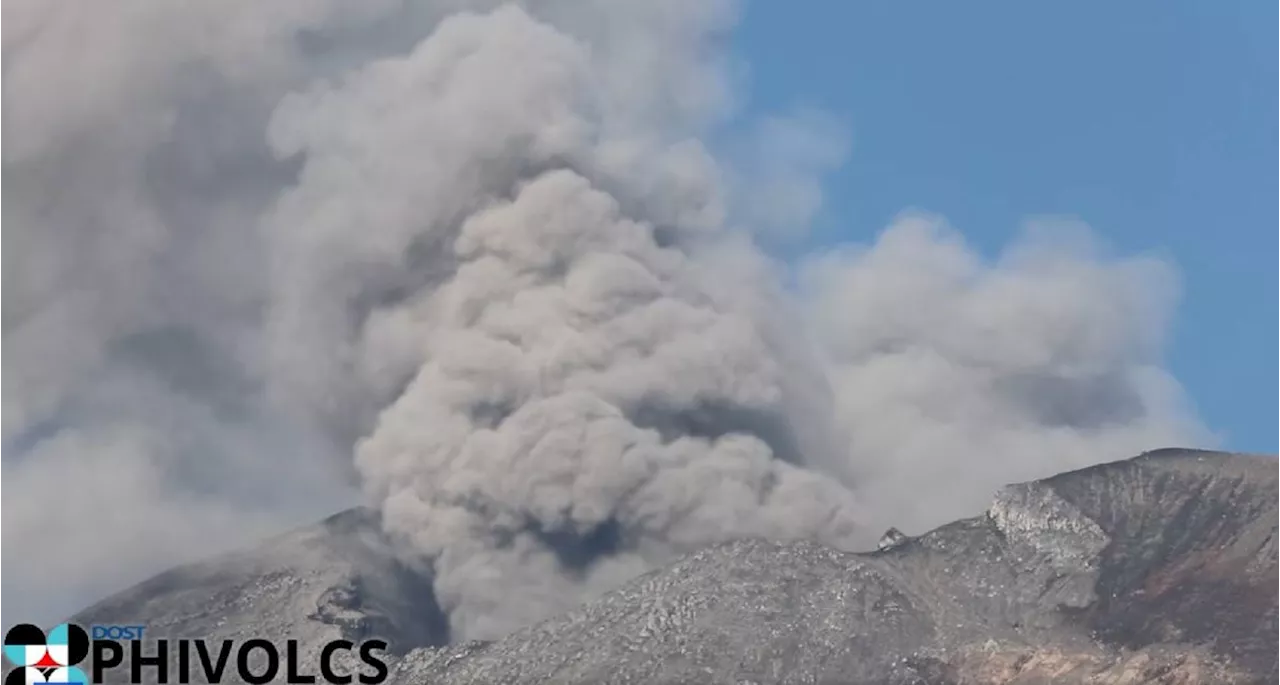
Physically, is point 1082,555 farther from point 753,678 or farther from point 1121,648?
point 753,678

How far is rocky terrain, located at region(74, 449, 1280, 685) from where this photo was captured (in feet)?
328

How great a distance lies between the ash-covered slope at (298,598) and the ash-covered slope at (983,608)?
7.57m

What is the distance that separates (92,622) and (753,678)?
35.1 meters

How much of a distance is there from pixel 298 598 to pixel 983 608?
3304 cm

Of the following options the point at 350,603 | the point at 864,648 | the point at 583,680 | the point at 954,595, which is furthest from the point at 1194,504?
the point at 350,603

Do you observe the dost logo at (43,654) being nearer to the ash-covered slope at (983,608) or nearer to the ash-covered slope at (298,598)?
the ash-covered slope at (983,608)

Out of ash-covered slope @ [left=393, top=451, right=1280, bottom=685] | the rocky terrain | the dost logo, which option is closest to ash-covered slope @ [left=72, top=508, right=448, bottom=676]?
the rocky terrain

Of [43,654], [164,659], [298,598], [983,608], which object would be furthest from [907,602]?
[43,654]

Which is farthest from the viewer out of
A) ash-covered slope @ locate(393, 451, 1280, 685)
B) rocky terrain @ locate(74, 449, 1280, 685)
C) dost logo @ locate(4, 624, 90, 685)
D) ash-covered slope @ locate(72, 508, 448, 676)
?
ash-covered slope @ locate(72, 508, 448, 676)

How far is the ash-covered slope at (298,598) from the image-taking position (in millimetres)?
111062

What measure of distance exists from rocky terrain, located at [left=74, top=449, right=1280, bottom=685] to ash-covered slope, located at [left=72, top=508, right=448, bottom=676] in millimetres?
130

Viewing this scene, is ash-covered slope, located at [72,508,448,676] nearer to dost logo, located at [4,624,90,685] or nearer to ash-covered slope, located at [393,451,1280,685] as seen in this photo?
ash-covered slope, located at [393,451,1280,685]

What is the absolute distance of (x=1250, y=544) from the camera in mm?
108750

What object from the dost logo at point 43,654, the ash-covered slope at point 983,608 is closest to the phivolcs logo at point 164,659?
the dost logo at point 43,654
